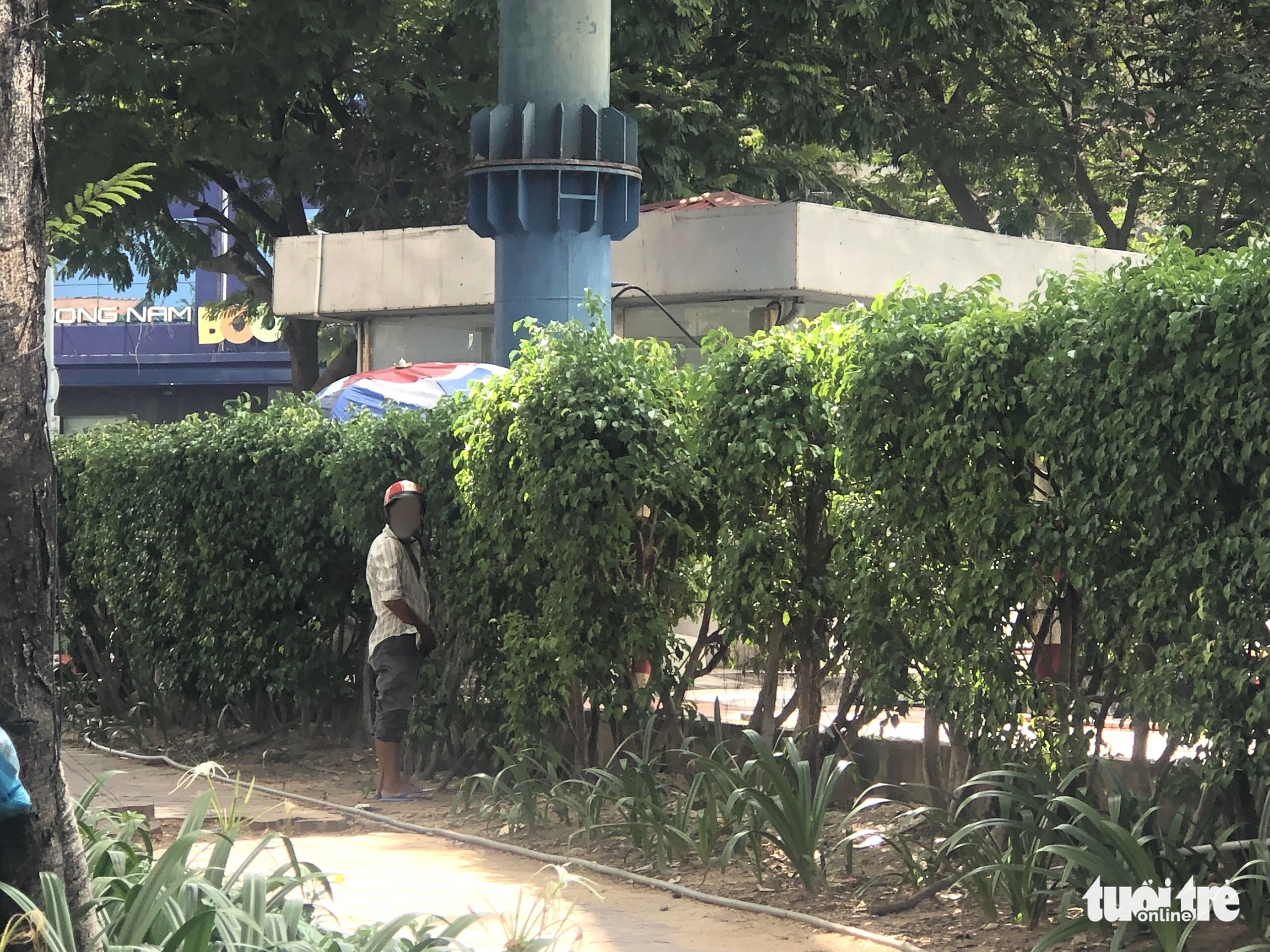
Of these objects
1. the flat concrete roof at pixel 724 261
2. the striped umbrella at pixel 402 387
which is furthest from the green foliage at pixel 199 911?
the flat concrete roof at pixel 724 261

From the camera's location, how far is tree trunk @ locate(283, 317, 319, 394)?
24.1m

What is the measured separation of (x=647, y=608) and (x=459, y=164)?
14.3 meters

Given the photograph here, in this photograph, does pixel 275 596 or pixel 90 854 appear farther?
pixel 275 596

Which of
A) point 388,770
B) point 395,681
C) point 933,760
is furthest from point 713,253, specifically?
point 933,760

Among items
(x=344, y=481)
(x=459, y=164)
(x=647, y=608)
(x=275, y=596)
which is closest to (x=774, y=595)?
(x=647, y=608)

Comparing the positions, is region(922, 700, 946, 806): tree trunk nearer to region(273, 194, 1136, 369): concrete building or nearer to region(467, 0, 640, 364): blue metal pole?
region(467, 0, 640, 364): blue metal pole

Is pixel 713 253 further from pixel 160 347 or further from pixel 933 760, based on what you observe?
pixel 160 347

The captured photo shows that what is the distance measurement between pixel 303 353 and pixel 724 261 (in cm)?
1033

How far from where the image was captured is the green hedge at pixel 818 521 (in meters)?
5.53

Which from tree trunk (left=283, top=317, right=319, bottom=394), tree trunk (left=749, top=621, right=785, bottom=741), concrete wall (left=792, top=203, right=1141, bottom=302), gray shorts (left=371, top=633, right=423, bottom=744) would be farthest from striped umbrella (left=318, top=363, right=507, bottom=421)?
tree trunk (left=283, top=317, right=319, bottom=394)

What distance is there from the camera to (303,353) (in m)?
24.1

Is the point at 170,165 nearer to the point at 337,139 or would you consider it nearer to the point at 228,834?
the point at 337,139

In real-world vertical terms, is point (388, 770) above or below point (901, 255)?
below

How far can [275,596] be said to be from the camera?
35.0 ft
